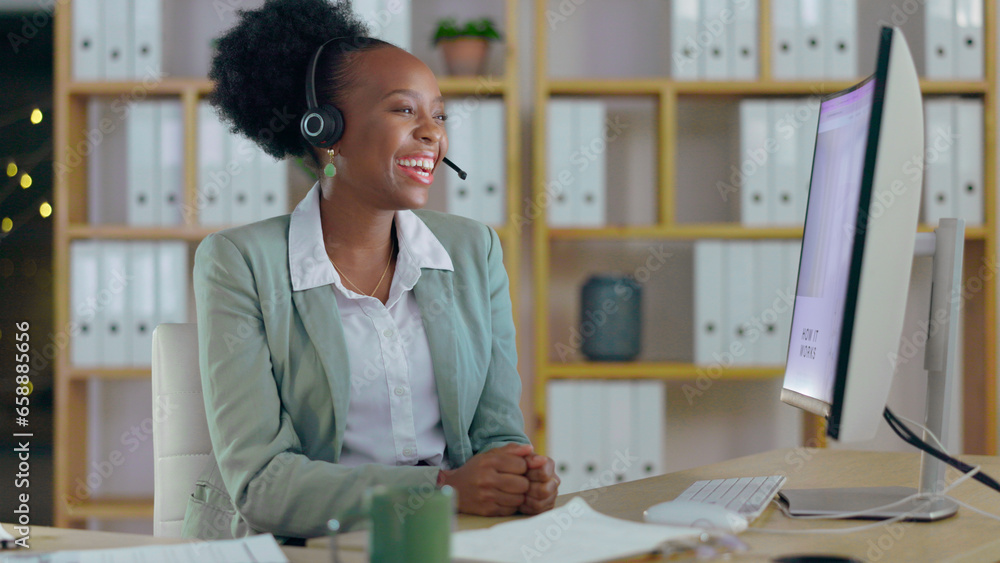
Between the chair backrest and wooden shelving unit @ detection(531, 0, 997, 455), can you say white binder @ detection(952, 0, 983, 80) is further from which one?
the chair backrest

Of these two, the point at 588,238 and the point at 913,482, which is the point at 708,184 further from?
the point at 913,482

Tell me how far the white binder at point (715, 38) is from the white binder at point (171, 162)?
151cm

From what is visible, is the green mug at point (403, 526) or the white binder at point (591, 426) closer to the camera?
the green mug at point (403, 526)

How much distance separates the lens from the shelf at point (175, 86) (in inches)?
98.3

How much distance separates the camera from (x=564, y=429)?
2.48 m

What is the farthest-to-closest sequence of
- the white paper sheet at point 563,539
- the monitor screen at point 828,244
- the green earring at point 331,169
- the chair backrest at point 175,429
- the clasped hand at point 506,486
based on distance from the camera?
1. the green earring at point 331,169
2. the chair backrest at point 175,429
3. the clasped hand at point 506,486
4. the monitor screen at point 828,244
5. the white paper sheet at point 563,539

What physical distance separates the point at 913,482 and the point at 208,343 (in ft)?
3.13

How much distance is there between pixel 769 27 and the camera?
2482mm

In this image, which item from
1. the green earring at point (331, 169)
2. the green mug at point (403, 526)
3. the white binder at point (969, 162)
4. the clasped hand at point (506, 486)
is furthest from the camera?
the white binder at point (969, 162)

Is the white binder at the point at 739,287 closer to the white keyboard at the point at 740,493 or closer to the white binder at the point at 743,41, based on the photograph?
the white binder at the point at 743,41

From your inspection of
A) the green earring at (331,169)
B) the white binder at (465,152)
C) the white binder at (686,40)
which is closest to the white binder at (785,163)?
the white binder at (686,40)

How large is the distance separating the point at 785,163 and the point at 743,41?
0.37 m

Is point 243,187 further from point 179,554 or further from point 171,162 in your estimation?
point 179,554

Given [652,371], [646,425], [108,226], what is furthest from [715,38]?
[108,226]
